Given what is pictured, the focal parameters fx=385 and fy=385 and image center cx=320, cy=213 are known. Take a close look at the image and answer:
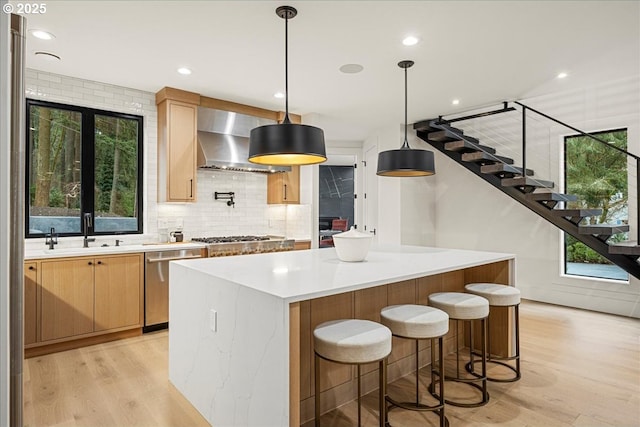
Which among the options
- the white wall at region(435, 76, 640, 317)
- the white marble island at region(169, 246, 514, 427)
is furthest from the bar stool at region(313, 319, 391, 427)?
the white wall at region(435, 76, 640, 317)

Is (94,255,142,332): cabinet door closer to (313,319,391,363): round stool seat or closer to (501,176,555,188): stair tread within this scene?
(313,319,391,363): round stool seat

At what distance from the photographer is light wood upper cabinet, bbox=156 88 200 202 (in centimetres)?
447

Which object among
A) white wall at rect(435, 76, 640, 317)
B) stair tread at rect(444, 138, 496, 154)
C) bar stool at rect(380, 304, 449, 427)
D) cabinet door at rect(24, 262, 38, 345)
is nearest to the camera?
bar stool at rect(380, 304, 449, 427)

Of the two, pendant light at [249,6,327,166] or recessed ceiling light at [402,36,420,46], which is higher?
recessed ceiling light at [402,36,420,46]

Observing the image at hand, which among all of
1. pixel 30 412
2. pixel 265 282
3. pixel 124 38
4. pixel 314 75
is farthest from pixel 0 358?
pixel 314 75

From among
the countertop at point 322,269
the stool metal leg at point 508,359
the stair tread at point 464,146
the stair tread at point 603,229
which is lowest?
the stool metal leg at point 508,359

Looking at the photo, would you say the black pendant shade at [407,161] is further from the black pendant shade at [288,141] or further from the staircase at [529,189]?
the staircase at [529,189]

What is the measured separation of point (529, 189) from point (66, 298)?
5.31 m

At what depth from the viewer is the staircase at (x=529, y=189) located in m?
4.19

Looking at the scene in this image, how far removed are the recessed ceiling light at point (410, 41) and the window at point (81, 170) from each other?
323 cm

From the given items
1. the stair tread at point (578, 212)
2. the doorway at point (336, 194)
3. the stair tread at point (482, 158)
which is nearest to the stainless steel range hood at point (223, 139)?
the stair tread at point (482, 158)

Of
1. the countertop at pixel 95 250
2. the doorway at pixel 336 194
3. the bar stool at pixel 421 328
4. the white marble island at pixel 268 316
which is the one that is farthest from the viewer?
the doorway at pixel 336 194

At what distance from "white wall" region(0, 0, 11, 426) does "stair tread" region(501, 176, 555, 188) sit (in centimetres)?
498

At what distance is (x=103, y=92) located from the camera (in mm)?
4332
